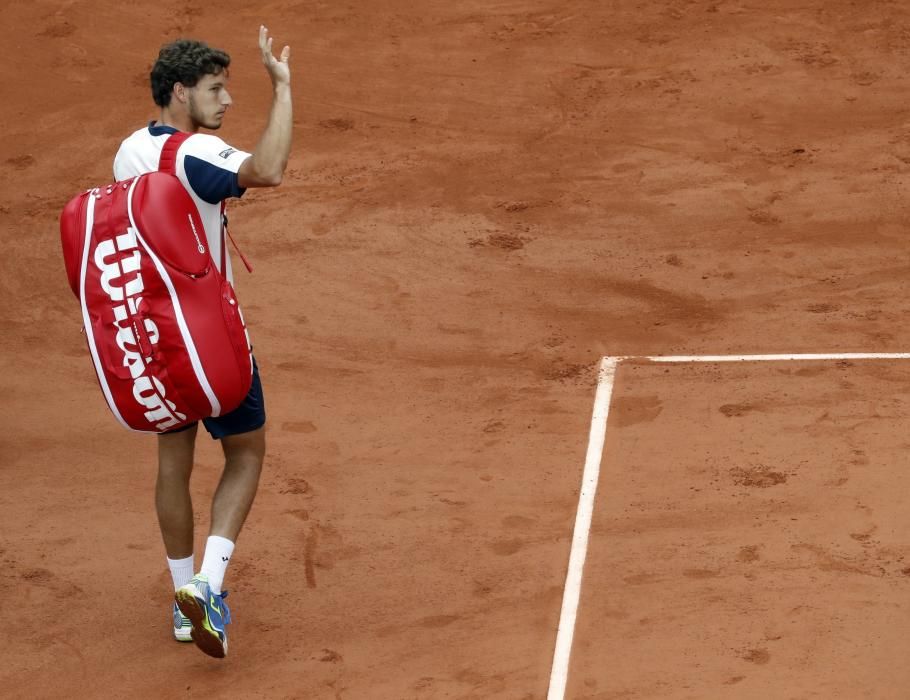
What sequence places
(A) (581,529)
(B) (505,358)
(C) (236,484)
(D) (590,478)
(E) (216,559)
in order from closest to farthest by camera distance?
(E) (216,559) < (C) (236,484) < (A) (581,529) < (D) (590,478) < (B) (505,358)

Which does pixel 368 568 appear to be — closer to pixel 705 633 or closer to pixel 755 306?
pixel 705 633

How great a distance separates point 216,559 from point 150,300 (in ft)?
3.56

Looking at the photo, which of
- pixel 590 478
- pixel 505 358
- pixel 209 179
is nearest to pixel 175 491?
pixel 209 179

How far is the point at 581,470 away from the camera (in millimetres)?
7562

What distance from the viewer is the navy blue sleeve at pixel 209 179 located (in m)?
5.59

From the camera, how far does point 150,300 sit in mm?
5520

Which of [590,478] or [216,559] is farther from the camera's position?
[590,478]

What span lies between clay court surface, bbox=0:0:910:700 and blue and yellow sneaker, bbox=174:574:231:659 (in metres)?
0.25

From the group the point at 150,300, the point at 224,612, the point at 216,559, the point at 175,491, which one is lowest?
the point at 224,612

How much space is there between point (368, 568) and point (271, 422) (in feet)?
5.64

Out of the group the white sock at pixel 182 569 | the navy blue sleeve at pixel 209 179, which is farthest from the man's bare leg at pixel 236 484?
the navy blue sleeve at pixel 209 179

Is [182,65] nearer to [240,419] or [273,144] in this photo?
[273,144]

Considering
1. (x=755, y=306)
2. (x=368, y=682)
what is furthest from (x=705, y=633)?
(x=755, y=306)

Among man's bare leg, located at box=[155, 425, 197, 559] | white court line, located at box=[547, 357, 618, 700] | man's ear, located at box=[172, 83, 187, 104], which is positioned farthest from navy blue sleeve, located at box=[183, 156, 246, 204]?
white court line, located at box=[547, 357, 618, 700]
